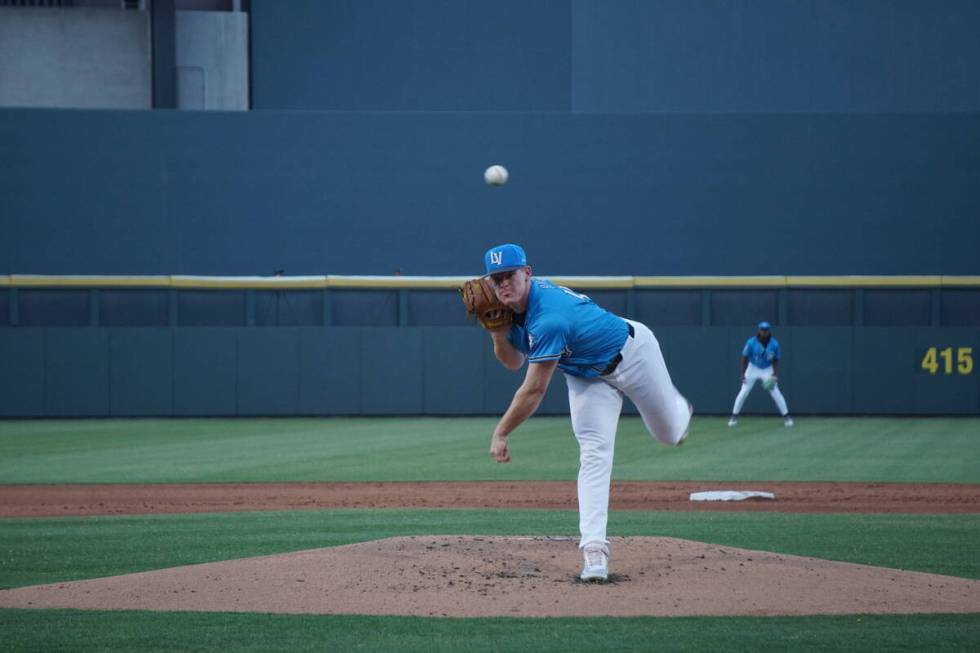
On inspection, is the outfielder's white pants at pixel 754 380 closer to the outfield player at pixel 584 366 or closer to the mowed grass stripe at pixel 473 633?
the outfield player at pixel 584 366

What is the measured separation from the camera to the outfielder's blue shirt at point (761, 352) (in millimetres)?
20406

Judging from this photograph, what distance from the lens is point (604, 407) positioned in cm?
639

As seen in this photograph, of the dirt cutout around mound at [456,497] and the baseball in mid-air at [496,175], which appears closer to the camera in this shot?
the dirt cutout around mound at [456,497]

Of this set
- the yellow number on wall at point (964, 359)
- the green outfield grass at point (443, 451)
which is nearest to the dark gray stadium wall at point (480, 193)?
the yellow number on wall at point (964, 359)

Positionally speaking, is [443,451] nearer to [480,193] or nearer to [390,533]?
[390,533]

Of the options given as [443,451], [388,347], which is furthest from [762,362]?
[388,347]

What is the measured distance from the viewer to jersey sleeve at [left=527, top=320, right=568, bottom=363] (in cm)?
601

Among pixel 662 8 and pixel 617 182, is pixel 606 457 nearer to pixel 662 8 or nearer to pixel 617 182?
pixel 617 182

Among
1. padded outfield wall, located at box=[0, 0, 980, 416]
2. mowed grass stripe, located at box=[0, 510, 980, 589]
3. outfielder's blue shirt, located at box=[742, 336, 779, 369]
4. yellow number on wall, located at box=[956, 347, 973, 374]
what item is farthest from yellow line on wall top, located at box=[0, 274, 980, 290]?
mowed grass stripe, located at box=[0, 510, 980, 589]

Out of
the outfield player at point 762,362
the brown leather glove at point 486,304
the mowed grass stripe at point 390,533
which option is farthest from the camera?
the outfield player at point 762,362

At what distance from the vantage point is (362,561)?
687 centimetres

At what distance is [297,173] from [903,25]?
13269 millimetres

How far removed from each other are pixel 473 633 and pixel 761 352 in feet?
52.2

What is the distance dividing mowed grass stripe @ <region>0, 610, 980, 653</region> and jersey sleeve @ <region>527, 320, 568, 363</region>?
1.29m
